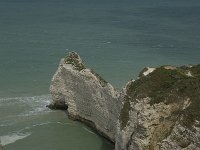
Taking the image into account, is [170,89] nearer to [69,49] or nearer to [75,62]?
[75,62]

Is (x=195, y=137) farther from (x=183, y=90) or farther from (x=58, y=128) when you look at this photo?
(x=58, y=128)

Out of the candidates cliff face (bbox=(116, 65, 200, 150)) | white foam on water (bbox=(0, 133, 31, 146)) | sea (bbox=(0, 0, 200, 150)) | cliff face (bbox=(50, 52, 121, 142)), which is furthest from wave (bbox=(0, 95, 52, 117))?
cliff face (bbox=(116, 65, 200, 150))

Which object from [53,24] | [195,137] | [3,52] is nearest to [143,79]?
[195,137]

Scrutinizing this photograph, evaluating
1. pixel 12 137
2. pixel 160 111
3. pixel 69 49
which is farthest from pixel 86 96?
pixel 69 49

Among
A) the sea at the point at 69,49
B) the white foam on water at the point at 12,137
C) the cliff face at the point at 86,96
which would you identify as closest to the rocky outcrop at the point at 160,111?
the cliff face at the point at 86,96

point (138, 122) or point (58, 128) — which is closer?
point (138, 122)

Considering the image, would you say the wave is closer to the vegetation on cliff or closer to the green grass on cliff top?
the vegetation on cliff

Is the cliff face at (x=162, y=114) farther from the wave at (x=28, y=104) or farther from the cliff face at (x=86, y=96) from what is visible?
the wave at (x=28, y=104)
